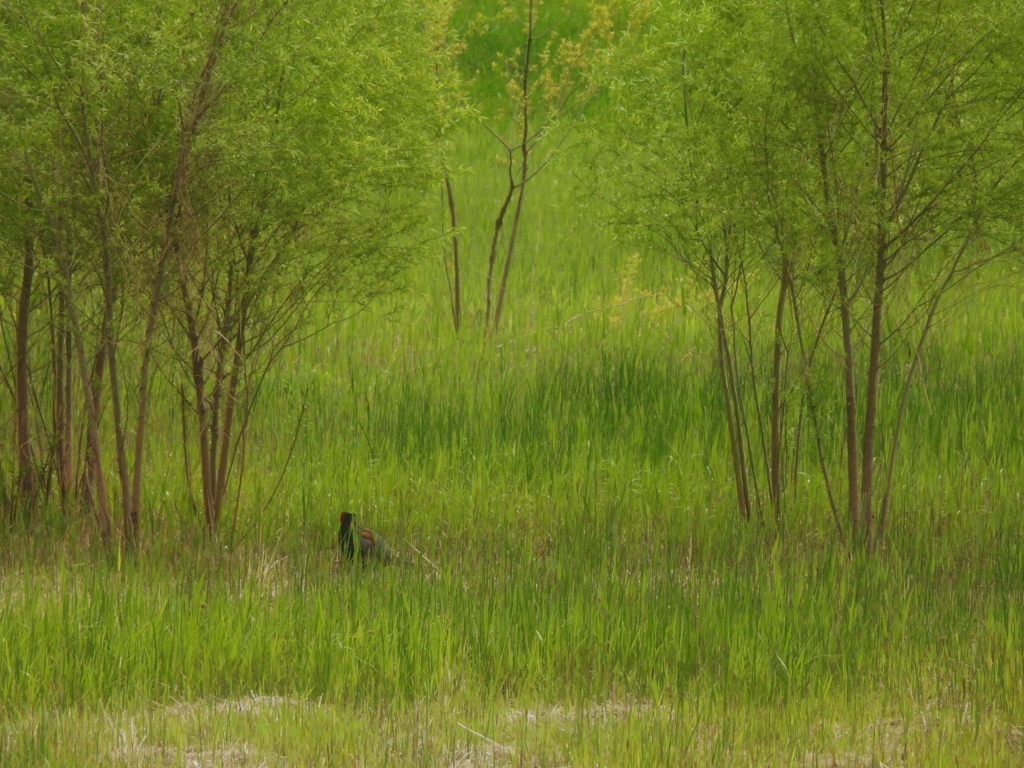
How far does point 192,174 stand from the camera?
8.15m

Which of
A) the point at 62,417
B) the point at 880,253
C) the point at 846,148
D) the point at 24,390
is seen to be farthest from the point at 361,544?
the point at 846,148

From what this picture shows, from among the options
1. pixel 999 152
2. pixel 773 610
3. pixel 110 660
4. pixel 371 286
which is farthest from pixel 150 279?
pixel 999 152

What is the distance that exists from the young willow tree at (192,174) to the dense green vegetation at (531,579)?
1.35 feet

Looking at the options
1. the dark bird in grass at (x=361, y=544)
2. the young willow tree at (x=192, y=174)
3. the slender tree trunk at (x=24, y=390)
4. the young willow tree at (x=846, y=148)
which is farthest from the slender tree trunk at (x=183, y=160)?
the young willow tree at (x=846, y=148)

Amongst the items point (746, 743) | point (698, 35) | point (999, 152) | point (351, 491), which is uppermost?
point (698, 35)

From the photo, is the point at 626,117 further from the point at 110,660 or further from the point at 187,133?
the point at 110,660

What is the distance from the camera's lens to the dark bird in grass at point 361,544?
871 cm

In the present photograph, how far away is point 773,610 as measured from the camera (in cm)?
745

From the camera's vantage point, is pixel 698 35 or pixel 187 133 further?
pixel 698 35

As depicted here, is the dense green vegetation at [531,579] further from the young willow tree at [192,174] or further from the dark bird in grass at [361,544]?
the young willow tree at [192,174]

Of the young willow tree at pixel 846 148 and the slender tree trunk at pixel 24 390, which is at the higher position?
the young willow tree at pixel 846 148

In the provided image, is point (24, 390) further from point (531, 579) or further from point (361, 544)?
point (531, 579)

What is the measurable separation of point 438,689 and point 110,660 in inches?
61.2

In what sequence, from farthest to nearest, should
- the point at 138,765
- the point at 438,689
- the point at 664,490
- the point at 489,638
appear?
the point at 664,490 < the point at 489,638 < the point at 438,689 < the point at 138,765
